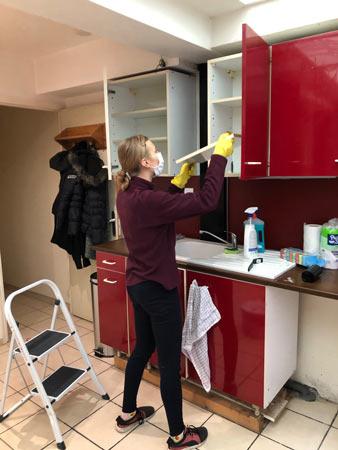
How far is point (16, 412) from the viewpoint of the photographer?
2242mm

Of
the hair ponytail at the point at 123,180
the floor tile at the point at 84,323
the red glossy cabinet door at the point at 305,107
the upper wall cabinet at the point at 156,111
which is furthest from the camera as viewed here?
the floor tile at the point at 84,323

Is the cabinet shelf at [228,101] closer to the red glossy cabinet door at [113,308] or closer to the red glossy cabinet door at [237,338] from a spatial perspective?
the red glossy cabinet door at [237,338]

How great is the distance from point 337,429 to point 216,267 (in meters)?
1.11

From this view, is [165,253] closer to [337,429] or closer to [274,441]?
[274,441]

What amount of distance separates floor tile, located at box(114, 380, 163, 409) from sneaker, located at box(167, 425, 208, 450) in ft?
1.20

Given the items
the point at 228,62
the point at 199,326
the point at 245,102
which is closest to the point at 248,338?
the point at 199,326

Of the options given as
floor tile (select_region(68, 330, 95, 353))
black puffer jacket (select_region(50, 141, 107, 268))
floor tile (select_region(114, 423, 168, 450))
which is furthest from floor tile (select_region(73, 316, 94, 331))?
floor tile (select_region(114, 423, 168, 450))

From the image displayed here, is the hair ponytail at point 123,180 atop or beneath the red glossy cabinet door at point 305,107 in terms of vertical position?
beneath

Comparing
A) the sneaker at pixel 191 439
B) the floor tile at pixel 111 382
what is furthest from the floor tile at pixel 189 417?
the floor tile at pixel 111 382

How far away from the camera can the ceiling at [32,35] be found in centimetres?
229

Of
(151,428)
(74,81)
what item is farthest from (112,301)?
(74,81)

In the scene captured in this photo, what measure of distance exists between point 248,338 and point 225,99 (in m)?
1.35

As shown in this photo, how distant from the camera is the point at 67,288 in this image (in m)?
3.88

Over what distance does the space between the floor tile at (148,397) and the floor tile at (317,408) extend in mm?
792
